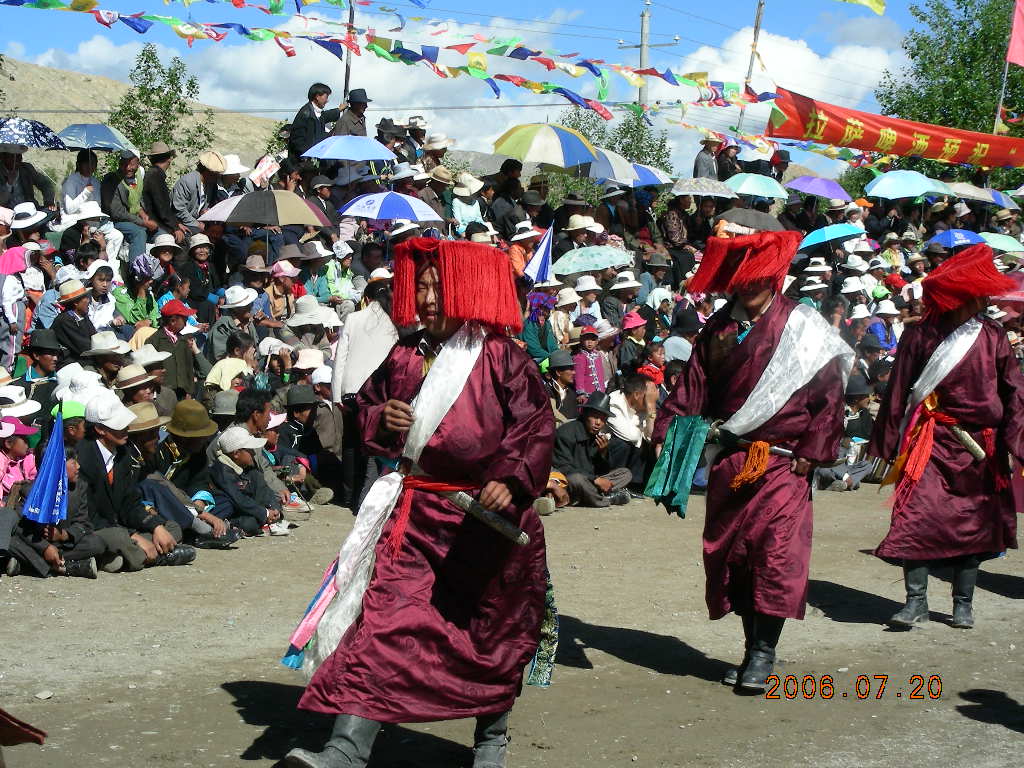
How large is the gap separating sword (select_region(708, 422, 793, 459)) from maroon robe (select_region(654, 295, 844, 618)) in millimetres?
31

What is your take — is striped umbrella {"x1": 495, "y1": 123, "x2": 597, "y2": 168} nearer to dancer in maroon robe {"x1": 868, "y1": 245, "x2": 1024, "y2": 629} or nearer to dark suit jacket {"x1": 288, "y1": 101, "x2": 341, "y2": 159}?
dark suit jacket {"x1": 288, "y1": 101, "x2": 341, "y2": 159}

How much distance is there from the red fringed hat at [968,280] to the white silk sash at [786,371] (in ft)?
4.68

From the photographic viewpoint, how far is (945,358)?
725cm

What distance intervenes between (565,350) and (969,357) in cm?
508

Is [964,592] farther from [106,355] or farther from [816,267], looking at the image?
[816,267]

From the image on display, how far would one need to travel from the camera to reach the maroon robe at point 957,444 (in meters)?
7.28

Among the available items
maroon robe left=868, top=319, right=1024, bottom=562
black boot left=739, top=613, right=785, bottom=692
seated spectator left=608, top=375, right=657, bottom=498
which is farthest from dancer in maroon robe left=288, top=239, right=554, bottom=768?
seated spectator left=608, top=375, right=657, bottom=498

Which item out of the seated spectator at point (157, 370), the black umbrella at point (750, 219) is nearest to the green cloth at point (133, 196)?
the seated spectator at point (157, 370)

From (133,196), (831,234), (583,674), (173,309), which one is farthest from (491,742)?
(831,234)

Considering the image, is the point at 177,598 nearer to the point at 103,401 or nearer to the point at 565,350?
the point at 103,401

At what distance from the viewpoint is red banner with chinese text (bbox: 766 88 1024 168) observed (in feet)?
62.5

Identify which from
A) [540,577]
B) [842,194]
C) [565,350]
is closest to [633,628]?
[540,577]

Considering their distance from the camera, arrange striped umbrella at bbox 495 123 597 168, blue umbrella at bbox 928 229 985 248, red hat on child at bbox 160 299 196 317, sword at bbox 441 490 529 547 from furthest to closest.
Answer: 1. blue umbrella at bbox 928 229 985 248
2. striped umbrella at bbox 495 123 597 168
3. red hat on child at bbox 160 299 196 317
4. sword at bbox 441 490 529 547

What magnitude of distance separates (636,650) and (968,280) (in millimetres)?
2638
